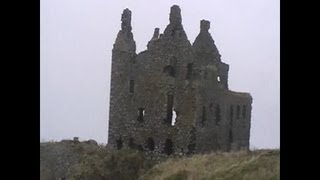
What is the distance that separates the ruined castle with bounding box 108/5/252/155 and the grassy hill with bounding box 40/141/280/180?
475 millimetres

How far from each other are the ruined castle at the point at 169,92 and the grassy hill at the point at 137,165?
47cm

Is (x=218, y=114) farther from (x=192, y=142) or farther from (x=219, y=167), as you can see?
(x=219, y=167)

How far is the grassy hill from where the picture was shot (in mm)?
9875

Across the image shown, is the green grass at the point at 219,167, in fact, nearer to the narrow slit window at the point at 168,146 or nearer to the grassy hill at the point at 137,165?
the grassy hill at the point at 137,165

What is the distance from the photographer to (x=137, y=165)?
12.6 metres

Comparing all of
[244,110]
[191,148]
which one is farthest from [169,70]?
[244,110]

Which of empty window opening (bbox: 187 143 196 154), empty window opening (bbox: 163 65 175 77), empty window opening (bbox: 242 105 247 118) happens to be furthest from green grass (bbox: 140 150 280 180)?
empty window opening (bbox: 163 65 175 77)

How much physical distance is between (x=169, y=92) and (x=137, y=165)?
201 centimetres

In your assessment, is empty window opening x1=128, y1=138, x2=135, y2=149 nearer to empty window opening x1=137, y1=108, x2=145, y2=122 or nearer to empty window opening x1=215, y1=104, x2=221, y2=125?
empty window opening x1=137, y1=108, x2=145, y2=122

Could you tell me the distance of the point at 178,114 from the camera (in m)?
13.9

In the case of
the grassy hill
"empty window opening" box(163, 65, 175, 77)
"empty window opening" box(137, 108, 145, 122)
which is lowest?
the grassy hill
